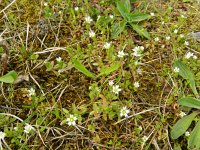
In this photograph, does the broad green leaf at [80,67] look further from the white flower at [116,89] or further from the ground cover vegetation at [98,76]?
the white flower at [116,89]

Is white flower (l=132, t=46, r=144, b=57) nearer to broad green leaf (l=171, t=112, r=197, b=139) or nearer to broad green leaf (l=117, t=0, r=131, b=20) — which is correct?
broad green leaf (l=117, t=0, r=131, b=20)

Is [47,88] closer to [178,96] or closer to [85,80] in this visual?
[85,80]

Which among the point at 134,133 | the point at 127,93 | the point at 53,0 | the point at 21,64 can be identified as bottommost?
the point at 134,133

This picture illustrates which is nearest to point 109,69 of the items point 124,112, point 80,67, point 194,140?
point 80,67

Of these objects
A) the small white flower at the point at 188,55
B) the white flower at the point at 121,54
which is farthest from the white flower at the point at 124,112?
the small white flower at the point at 188,55

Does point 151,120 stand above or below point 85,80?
below

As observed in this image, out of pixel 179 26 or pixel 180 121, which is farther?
pixel 179 26

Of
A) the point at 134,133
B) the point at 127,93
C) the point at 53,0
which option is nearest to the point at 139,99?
the point at 127,93
